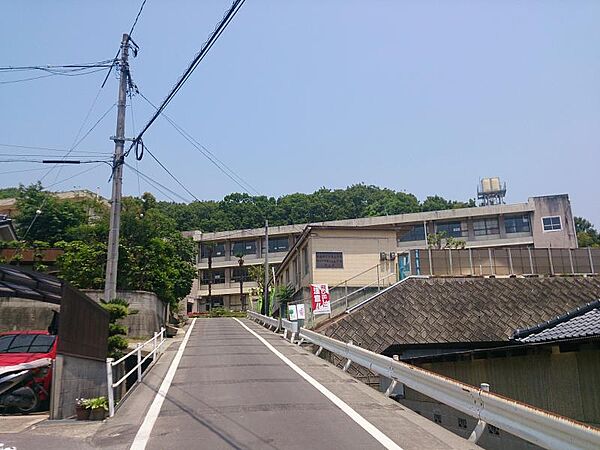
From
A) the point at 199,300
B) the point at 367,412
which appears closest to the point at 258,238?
the point at 199,300

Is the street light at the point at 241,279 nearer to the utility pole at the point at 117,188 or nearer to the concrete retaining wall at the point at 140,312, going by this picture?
the concrete retaining wall at the point at 140,312

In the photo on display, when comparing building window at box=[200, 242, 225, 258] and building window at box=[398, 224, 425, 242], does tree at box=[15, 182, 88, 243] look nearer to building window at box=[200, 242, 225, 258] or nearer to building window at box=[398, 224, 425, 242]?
building window at box=[200, 242, 225, 258]

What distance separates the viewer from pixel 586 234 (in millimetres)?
70625

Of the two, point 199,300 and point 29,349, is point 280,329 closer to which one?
point 29,349

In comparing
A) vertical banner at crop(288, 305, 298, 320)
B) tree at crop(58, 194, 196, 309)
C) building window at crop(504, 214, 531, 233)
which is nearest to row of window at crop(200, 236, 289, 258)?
building window at crop(504, 214, 531, 233)

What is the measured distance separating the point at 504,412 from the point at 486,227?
5745 centimetres

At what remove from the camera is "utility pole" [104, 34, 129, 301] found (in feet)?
51.8

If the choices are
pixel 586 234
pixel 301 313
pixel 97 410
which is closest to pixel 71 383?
pixel 97 410

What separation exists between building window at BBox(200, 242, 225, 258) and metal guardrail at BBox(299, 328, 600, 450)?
63288mm

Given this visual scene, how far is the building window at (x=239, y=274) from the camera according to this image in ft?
231

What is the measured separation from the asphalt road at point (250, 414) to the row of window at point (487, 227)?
156 feet

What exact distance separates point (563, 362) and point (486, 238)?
164ft

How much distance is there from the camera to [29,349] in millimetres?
11086

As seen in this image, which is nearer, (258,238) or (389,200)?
(258,238)
